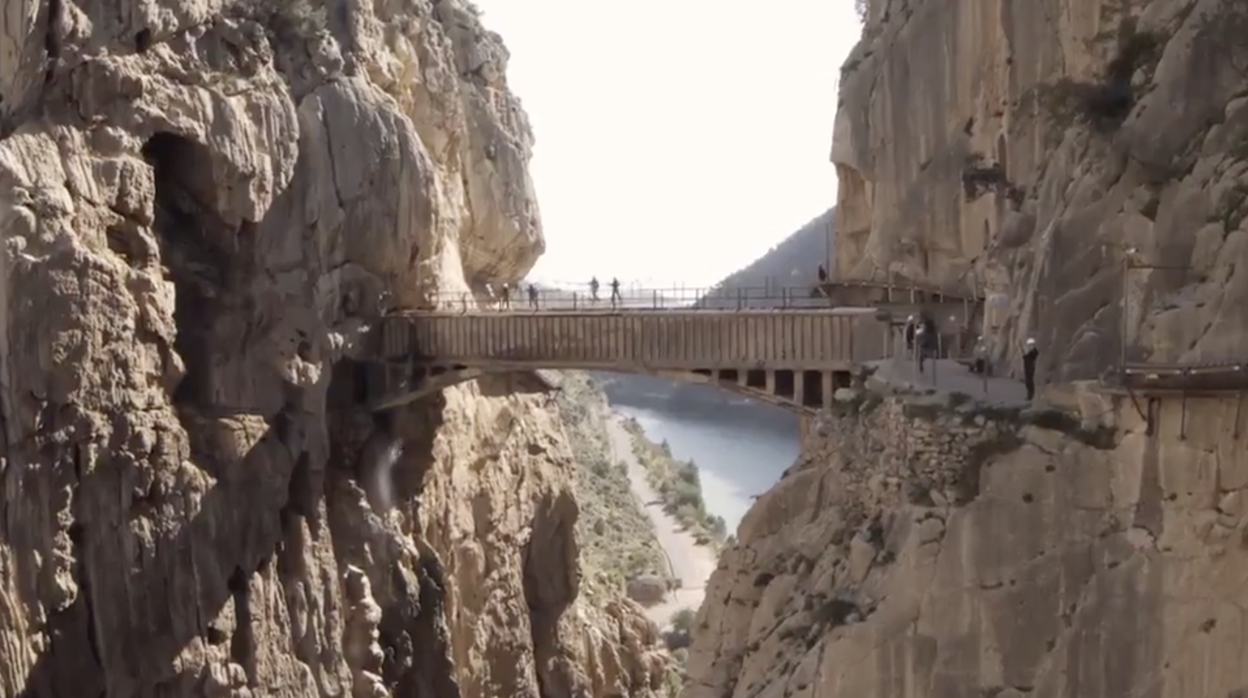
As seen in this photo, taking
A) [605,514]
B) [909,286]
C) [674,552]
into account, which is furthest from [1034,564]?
[674,552]

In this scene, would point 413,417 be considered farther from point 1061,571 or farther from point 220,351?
point 1061,571

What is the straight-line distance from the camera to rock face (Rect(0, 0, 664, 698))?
21.7 m

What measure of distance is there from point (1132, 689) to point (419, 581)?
67.1 ft

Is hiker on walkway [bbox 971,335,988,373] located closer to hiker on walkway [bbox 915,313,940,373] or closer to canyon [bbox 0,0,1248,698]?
canyon [bbox 0,0,1248,698]

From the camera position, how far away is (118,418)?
22656 mm

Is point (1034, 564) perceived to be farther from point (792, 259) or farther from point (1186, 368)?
point (792, 259)

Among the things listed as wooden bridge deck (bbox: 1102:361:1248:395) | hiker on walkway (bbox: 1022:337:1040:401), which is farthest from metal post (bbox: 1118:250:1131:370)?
hiker on walkway (bbox: 1022:337:1040:401)

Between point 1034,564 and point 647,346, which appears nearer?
point 1034,564

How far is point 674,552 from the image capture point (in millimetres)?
65250

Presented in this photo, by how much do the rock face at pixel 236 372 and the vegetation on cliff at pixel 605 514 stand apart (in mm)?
10275

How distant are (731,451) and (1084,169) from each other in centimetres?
8919

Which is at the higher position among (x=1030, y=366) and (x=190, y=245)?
(x=190, y=245)

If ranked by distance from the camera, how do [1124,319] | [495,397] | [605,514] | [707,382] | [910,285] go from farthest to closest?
1. [605,514]
2. [495,397]
3. [707,382]
4. [910,285]
5. [1124,319]

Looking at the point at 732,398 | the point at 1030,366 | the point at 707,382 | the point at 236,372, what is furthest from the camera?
the point at 732,398
